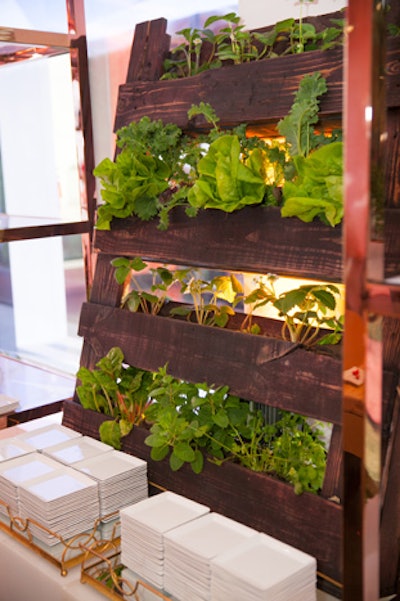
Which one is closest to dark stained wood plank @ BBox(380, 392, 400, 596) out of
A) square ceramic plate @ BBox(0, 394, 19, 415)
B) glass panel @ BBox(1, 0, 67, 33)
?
square ceramic plate @ BBox(0, 394, 19, 415)

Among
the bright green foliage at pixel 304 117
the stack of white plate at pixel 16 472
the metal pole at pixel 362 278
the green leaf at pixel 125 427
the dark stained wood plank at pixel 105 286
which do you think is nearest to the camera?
the metal pole at pixel 362 278

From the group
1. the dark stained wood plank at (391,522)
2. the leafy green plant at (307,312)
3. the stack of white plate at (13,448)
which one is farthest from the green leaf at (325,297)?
the stack of white plate at (13,448)

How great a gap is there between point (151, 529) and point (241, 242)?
0.56 meters

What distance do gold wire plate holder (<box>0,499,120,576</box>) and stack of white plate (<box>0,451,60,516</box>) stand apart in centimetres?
2

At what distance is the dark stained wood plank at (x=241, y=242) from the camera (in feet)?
4.35

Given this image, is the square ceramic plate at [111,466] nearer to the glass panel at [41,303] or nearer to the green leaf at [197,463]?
the green leaf at [197,463]

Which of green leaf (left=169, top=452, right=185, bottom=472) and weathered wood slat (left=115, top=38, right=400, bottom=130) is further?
green leaf (left=169, top=452, right=185, bottom=472)

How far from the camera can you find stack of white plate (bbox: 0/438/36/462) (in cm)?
171

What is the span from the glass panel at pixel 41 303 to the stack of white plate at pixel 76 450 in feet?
2.87

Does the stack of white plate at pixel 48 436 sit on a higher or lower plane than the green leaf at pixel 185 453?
lower

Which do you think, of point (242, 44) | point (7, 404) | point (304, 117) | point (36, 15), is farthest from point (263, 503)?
point (36, 15)

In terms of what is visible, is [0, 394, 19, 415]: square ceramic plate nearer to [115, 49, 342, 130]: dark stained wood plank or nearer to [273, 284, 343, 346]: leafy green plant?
[115, 49, 342, 130]: dark stained wood plank

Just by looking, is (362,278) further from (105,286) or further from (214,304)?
(105,286)

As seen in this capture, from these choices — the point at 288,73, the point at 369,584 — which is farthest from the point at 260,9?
the point at 369,584
